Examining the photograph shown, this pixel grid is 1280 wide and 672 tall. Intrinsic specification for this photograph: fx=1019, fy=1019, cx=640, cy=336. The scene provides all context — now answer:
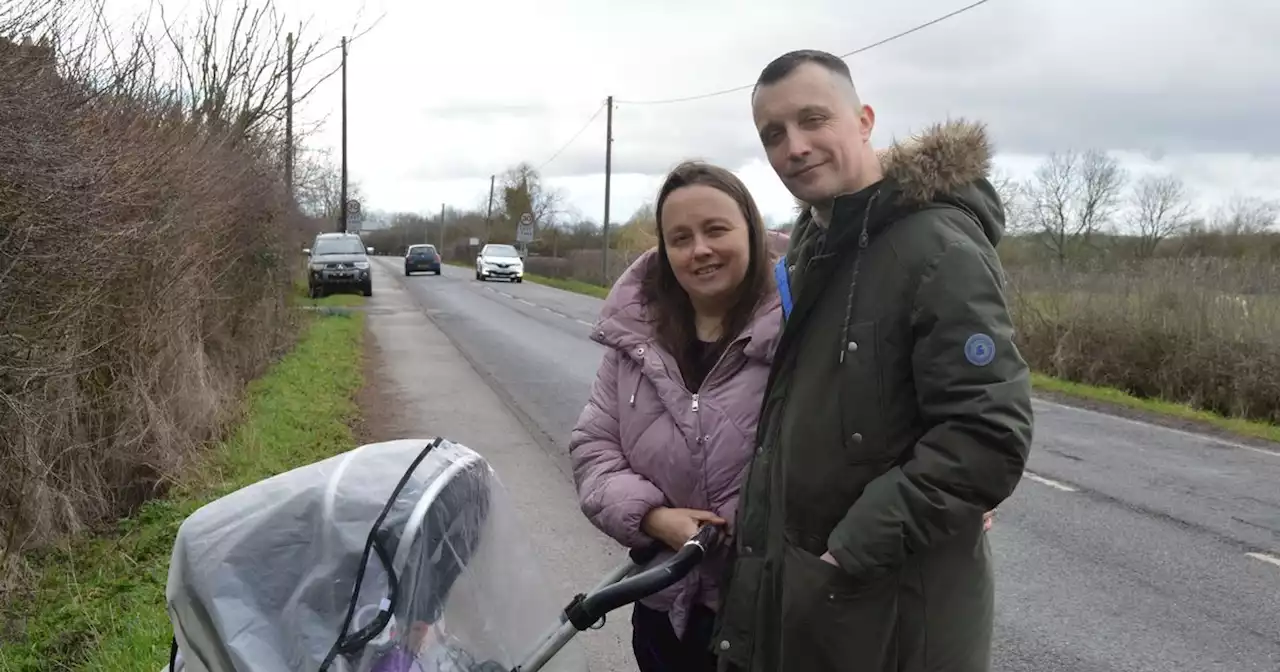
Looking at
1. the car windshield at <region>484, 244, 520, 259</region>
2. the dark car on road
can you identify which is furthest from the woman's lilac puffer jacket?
the dark car on road

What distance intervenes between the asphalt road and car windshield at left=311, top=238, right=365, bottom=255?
60.0ft

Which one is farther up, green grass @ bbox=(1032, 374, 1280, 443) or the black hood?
the black hood

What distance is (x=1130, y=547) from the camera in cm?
613

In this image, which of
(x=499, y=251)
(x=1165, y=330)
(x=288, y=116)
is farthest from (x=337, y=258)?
(x=1165, y=330)

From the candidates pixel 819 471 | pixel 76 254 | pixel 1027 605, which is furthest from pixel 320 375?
pixel 819 471

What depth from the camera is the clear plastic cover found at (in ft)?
6.95

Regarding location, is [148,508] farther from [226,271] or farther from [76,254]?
[226,271]

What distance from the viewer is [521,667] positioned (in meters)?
2.35

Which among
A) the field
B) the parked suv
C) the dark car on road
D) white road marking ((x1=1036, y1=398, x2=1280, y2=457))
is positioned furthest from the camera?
the dark car on road

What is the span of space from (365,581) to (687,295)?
989 millimetres

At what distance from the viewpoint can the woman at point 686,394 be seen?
2.26 metres

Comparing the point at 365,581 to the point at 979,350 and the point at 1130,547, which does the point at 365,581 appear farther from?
the point at 1130,547

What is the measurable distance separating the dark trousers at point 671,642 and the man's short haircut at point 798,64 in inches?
47.2

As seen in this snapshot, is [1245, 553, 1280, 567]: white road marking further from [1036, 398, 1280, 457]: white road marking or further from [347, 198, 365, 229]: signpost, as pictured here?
[347, 198, 365, 229]: signpost
